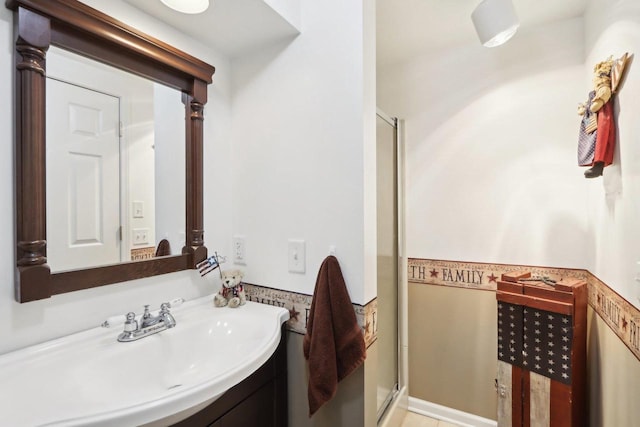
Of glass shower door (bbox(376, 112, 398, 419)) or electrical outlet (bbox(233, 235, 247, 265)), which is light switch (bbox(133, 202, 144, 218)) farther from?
glass shower door (bbox(376, 112, 398, 419))

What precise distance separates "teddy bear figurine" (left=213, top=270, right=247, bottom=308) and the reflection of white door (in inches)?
17.1

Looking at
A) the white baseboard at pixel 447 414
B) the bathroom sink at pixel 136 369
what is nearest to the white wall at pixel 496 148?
the white baseboard at pixel 447 414

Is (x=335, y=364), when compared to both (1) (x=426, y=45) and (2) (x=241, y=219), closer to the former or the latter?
(2) (x=241, y=219)

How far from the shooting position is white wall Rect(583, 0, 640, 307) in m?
1.04

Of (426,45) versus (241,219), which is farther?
(426,45)

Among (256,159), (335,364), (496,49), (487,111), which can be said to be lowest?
(335,364)

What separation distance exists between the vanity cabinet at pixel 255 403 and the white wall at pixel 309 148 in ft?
1.14

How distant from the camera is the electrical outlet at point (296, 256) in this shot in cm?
134

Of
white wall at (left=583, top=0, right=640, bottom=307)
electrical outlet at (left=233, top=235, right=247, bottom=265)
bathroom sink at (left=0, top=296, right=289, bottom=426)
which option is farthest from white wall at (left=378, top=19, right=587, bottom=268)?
bathroom sink at (left=0, top=296, right=289, bottom=426)

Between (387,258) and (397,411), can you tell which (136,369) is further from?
(397,411)

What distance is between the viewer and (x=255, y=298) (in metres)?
1.48

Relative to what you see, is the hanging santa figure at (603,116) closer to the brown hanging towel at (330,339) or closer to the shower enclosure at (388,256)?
the shower enclosure at (388,256)

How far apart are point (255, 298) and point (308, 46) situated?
1.17 metres

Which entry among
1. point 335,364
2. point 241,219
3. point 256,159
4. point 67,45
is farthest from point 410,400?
point 67,45
